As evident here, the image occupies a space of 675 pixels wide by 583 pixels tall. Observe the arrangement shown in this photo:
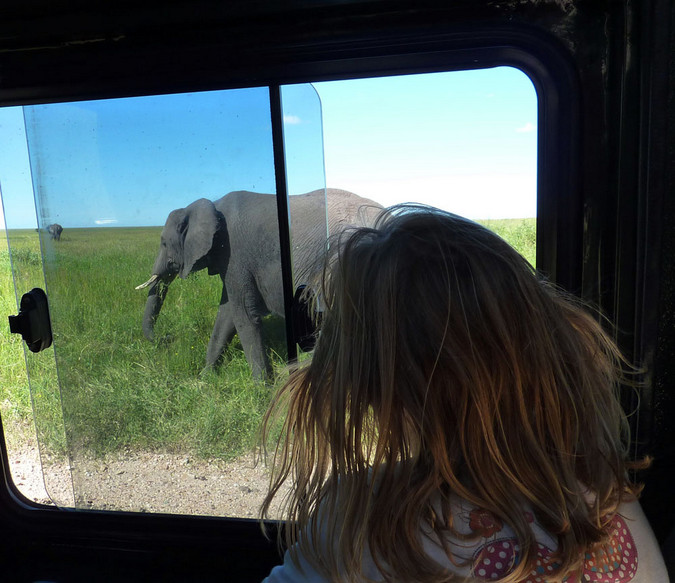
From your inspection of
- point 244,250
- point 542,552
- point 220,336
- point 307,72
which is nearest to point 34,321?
point 220,336

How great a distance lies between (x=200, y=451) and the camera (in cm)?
149

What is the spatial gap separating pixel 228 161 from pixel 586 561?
1.04m

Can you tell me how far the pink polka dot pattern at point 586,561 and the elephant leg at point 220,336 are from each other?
921 mm

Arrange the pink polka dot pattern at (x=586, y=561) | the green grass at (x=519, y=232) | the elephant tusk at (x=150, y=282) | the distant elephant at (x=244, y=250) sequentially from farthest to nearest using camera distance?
1. the elephant tusk at (x=150, y=282)
2. the distant elephant at (x=244, y=250)
3. the green grass at (x=519, y=232)
4. the pink polka dot pattern at (x=586, y=561)

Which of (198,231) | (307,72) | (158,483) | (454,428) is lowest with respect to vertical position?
(158,483)

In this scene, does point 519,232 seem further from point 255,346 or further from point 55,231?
point 55,231

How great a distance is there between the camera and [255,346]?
1445mm

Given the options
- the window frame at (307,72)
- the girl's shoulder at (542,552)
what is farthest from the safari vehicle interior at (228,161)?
the girl's shoulder at (542,552)

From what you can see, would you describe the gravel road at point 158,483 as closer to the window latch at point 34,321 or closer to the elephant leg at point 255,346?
the elephant leg at point 255,346

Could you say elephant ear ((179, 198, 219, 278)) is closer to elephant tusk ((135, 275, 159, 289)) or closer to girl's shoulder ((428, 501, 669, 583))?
elephant tusk ((135, 275, 159, 289))

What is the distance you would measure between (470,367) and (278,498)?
915 mm

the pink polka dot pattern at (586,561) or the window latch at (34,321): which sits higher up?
the window latch at (34,321)

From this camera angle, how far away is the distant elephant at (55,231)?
1.43 m

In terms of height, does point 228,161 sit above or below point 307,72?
below
